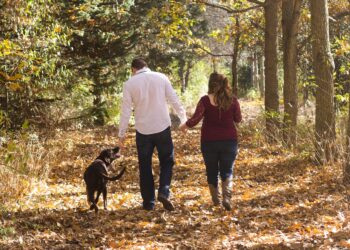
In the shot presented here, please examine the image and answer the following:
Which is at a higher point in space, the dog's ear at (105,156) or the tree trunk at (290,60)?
the tree trunk at (290,60)

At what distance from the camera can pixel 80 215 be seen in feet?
23.6

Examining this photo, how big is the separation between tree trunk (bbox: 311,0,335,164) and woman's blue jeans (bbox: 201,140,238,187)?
3.40 meters

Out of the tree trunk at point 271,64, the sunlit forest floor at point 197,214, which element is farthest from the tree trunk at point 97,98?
the sunlit forest floor at point 197,214

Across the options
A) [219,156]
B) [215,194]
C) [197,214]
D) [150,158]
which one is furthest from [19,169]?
[219,156]

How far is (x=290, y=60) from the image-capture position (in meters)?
13.4

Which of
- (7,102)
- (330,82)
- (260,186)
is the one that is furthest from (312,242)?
(7,102)

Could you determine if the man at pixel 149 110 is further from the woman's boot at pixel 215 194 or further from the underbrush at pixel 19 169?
the underbrush at pixel 19 169

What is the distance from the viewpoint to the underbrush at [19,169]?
314 inches

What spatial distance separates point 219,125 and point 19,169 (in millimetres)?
3809

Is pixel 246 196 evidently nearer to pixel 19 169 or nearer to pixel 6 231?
pixel 19 169

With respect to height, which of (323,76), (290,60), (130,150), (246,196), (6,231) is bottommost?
(246,196)

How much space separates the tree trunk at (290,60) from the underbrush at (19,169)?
6138 millimetres

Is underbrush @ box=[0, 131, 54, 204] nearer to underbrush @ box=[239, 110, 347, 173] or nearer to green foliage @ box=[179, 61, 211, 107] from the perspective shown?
underbrush @ box=[239, 110, 347, 173]

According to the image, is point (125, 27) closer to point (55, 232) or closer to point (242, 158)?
point (242, 158)
